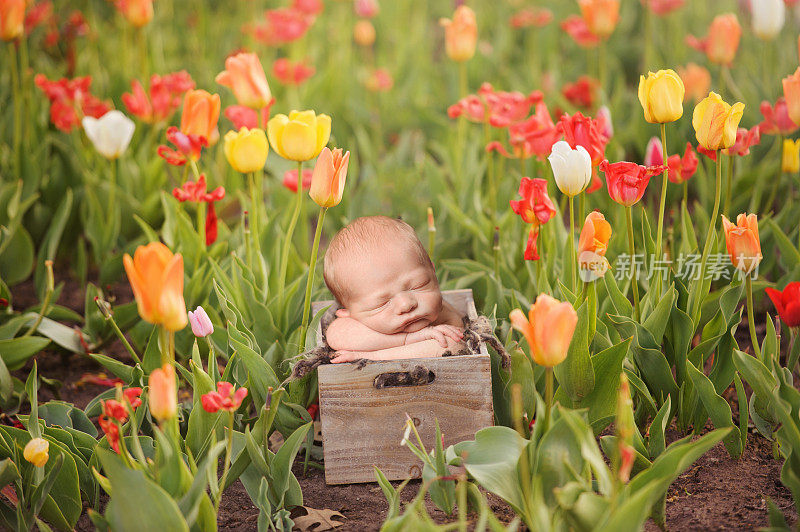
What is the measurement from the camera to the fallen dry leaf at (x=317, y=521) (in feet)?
5.45

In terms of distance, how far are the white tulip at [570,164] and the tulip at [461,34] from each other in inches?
52.1

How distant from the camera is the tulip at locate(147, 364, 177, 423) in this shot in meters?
1.32

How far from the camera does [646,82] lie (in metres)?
1.79

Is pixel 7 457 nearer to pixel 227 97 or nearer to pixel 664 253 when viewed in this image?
pixel 664 253

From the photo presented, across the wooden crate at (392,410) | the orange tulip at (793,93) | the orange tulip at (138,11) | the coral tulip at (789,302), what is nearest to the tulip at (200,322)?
the wooden crate at (392,410)

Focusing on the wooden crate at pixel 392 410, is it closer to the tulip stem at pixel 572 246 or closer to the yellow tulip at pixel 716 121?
the tulip stem at pixel 572 246

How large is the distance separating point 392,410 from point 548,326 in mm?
544

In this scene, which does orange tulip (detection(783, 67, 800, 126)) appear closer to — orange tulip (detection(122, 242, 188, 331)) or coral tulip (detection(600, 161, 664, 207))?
coral tulip (detection(600, 161, 664, 207))

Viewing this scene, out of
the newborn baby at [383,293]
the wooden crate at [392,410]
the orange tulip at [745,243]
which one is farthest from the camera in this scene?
the newborn baby at [383,293]

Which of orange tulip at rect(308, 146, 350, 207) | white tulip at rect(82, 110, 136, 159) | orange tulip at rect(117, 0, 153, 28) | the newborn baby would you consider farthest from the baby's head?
orange tulip at rect(117, 0, 153, 28)

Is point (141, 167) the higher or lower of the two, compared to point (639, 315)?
higher

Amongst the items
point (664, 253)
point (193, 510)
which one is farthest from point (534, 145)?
point (193, 510)

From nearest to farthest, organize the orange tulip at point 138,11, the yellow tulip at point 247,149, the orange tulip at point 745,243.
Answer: the orange tulip at point 745,243
the yellow tulip at point 247,149
the orange tulip at point 138,11

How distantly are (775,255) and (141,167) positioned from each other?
7.15 feet
